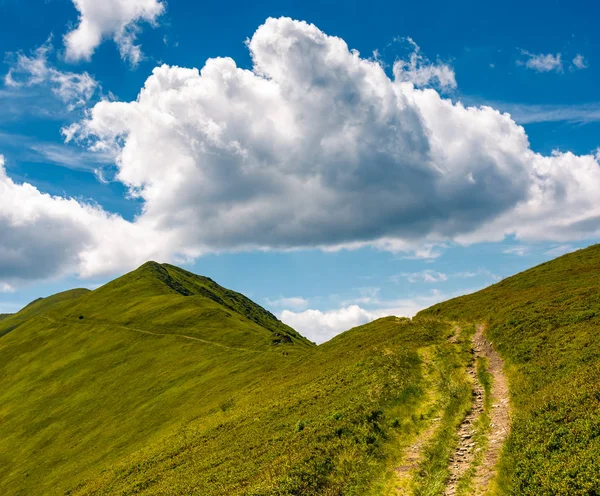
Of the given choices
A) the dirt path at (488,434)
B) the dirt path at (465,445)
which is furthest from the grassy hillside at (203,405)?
the dirt path at (488,434)

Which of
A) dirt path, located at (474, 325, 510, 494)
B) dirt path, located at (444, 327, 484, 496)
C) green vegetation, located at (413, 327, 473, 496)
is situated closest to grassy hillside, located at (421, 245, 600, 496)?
dirt path, located at (474, 325, 510, 494)

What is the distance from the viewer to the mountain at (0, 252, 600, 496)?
70.5 ft

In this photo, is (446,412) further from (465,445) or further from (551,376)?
(551,376)

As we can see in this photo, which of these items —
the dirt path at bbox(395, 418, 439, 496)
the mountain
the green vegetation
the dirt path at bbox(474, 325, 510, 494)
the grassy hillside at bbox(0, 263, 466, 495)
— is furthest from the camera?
the grassy hillside at bbox(0, 263, 466, 495)

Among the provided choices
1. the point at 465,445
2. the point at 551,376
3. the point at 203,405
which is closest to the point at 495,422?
the point at 465,445

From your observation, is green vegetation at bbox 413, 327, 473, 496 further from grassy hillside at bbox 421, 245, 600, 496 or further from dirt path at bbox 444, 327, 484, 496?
grassy hillside at bbox 421, 245, 600, 496

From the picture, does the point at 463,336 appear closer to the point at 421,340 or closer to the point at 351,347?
the point at 421,340

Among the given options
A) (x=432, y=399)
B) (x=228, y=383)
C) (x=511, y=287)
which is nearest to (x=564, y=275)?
(x=511, y=287)

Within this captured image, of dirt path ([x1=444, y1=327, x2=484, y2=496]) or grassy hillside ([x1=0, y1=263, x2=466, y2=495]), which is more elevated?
grassy hillside ([x1=0, y1=263, x2=466, y2=495])

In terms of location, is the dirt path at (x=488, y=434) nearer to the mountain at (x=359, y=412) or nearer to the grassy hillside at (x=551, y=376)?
the mountain at (x=359, y=412)

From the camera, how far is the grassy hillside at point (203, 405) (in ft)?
87.4

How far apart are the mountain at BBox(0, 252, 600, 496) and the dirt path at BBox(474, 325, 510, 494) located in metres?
0.11

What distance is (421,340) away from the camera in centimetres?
4628

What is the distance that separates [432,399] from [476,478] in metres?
10.7
